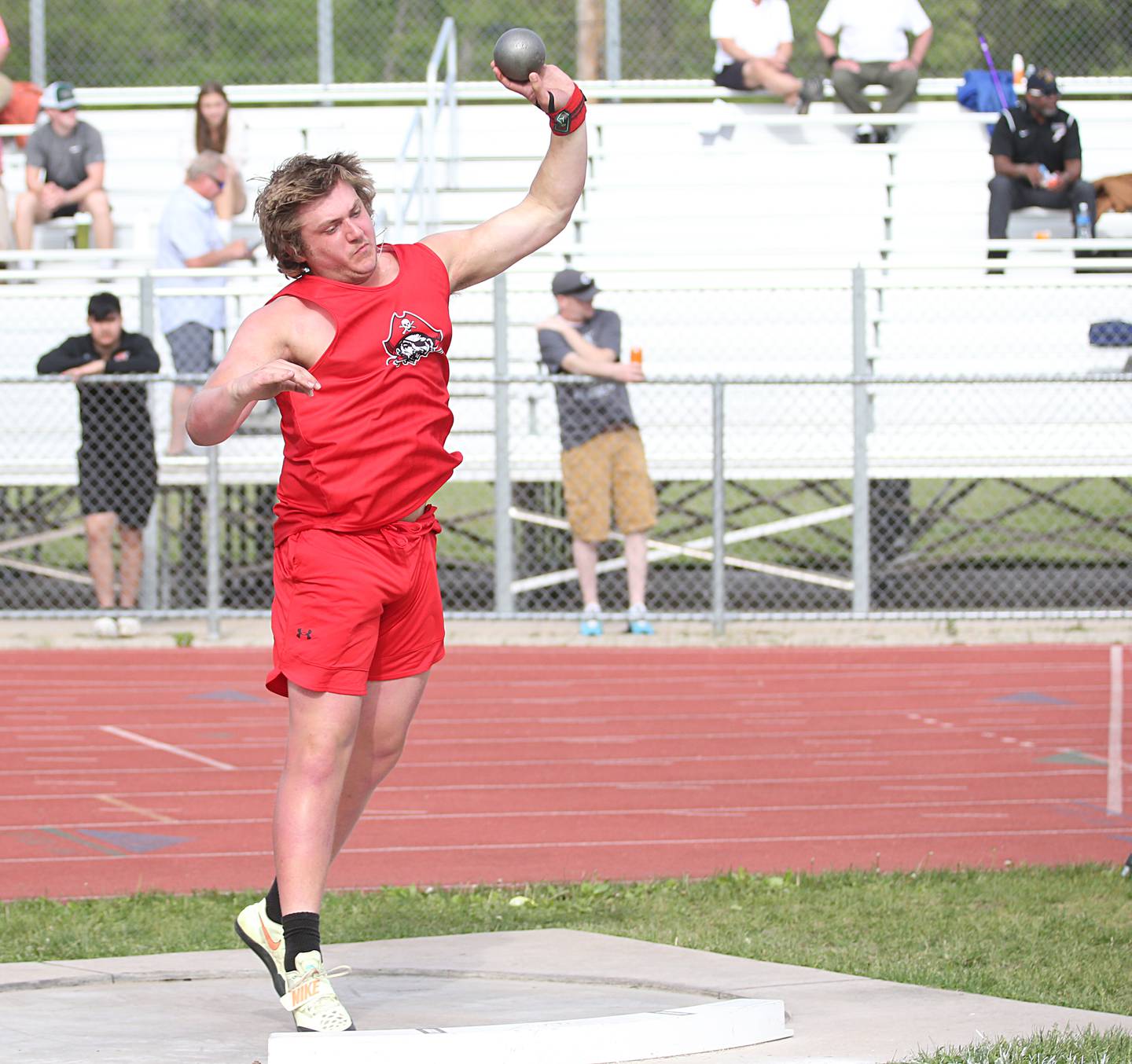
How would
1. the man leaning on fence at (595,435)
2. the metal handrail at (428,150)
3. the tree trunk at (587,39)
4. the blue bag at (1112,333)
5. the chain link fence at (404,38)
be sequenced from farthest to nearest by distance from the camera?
the tree trunk at (587,39), the chain link fence at (404,38), the metal handrail at (428,150), the blue bag at (1112,333), the man leaning on fence at (595,435)

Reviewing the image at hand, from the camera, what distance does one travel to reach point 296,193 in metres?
4.48

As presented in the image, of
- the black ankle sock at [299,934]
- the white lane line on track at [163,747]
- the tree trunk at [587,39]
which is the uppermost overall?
the tree trunk at [587,39]

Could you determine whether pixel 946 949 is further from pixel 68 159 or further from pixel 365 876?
pixel 68 159

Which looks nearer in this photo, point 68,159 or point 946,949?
point 946,949

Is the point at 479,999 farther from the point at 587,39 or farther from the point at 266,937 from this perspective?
the point at 587,39

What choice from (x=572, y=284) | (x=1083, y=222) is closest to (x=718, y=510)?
(x=572, y=284)

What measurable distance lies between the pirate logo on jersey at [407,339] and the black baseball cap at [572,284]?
8114 millimetres

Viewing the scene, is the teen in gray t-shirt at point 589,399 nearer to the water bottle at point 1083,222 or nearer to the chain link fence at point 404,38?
the water bottle at point 1083,222

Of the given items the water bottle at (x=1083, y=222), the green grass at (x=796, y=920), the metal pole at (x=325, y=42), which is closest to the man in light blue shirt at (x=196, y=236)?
the metal pole at (x=325, y=42)

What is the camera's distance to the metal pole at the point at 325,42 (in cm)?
1825

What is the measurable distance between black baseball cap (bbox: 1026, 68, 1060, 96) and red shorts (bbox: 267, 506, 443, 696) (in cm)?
1304

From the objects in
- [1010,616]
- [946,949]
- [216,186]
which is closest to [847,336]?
[1010,616]

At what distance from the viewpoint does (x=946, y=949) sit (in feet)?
18.6

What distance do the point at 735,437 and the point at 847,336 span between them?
1.46 m
